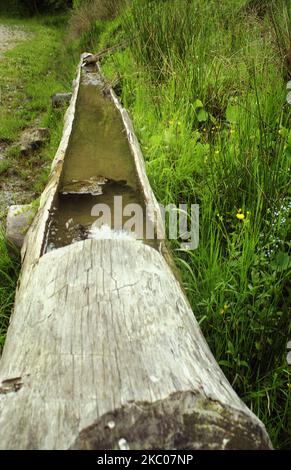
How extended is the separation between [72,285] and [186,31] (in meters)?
3.70

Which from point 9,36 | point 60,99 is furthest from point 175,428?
point 9,36

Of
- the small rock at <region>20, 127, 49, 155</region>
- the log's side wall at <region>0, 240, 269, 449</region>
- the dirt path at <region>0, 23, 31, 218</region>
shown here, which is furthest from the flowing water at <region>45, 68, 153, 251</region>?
the small rock at <region>20, 127, 49, 155</region>

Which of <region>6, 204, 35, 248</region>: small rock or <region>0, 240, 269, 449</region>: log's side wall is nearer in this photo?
<region>0, 240, 269, 449</region>: log's side wall

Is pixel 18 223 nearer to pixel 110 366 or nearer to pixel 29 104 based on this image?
pixel 110 366

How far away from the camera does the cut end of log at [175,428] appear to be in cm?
98

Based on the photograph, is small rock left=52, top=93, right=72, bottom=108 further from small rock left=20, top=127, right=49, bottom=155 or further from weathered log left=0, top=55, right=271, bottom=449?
weathered log left=0, top=55, right=271, bottom=449

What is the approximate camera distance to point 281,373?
1592 millimetres

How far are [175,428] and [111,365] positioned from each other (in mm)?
252

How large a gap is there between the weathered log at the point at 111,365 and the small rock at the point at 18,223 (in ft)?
2.72

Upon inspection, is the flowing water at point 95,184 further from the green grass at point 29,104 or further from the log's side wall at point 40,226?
the green grass at point 29,104

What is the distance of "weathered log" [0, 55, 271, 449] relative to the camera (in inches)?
39.6

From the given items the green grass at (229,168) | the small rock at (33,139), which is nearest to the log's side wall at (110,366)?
the green grass at (229,168)

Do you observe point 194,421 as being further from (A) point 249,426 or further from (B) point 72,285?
Result: (B) point 72,285

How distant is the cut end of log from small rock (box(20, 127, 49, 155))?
13.4ft
